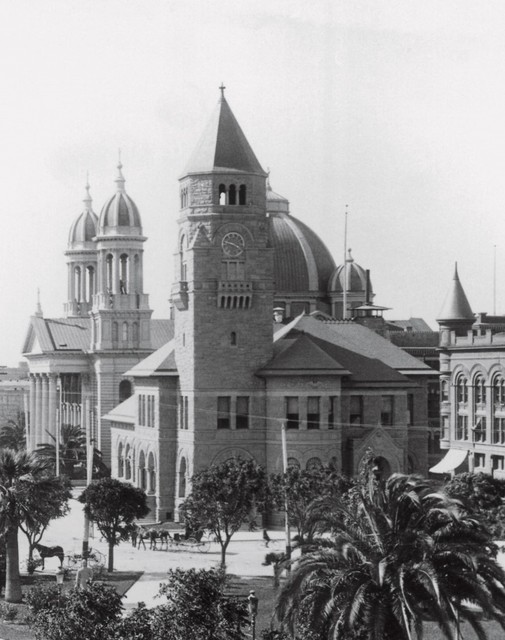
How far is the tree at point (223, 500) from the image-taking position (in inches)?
2522

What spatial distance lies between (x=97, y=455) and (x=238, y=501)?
140ft

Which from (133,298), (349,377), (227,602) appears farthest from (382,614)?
(133,298)

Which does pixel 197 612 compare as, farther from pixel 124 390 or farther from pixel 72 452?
pixel 124 390

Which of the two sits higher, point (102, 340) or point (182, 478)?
point (102, 340)

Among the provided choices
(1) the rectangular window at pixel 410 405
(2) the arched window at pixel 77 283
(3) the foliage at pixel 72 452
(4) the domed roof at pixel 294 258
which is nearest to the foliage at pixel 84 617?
(1) the rectangular window at pixel 410 405

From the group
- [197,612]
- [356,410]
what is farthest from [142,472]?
[197,612]

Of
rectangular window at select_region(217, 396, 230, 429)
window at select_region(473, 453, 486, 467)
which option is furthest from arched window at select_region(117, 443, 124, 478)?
window at select_region(473, 453, 486, 467)

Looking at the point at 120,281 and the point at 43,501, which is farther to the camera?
the point at 120,281

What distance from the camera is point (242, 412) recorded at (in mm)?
80562

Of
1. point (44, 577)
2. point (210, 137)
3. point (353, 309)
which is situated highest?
point (210, 137)

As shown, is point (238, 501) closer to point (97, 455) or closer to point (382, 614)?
point (382, 614)

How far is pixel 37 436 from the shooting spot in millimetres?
132750

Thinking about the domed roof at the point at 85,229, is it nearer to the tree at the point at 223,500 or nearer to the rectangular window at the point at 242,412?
the rectangular window at the point at 242,412

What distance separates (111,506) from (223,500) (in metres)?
4.77
